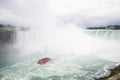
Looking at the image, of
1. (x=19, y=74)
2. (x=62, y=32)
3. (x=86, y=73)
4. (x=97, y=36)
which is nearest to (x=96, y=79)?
(x=86, y=73)

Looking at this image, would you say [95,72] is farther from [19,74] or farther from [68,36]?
[68,36]

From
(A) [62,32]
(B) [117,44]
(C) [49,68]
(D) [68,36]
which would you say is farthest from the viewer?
(A) [62,32]

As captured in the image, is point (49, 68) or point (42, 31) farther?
point (42, 31)

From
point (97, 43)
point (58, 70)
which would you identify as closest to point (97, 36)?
point (97, 43)

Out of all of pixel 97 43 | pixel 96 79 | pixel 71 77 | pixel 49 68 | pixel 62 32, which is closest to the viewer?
pixel 96 79

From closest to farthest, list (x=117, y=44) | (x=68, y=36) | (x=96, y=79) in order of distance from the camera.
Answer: (x=96, y=79)
(x=117, y=44)
(x=68, y=36)

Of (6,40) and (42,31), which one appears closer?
(6,40)

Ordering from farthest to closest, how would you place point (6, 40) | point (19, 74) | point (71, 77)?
point (6, 40)
point (19, 74)
point (71, 77)

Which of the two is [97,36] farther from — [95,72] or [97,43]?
[95,72]

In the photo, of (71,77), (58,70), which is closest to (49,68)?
(58,70)
